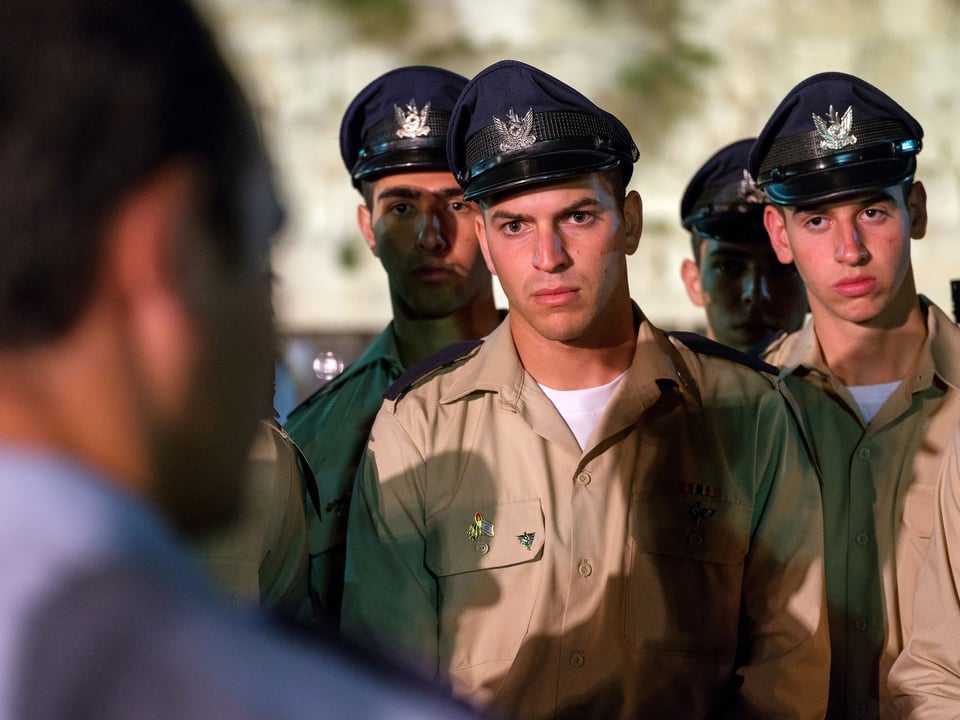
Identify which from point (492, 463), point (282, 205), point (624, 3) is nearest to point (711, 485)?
point (492, 463)

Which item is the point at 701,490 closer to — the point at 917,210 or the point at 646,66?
the point at 917,210

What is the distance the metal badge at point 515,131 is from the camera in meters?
2.46

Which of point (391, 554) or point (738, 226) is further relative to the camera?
point (738, 226)

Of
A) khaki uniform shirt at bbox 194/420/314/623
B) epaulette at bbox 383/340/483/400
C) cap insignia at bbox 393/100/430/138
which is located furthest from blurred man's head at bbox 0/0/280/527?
cap insignia at bbox 393/100/430/138

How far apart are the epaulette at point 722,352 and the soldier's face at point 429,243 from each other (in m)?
0.78

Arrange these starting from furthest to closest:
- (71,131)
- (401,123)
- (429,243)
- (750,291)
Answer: (750,291)
(401,123)
(429,243)
(71,131)

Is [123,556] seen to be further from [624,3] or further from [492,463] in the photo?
[624,3]

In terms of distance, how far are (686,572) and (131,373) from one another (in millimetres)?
1828

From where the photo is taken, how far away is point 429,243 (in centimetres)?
323

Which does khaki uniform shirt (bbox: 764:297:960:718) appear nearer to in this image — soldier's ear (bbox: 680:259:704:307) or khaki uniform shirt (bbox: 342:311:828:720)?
khaki uniform shirt (bbox: 342:311:828:720)

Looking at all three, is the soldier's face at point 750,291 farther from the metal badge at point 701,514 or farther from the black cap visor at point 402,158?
the metal badge at point 701,514

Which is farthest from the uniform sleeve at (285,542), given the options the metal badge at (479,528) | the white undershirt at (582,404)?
the white undershirt at (582,404)

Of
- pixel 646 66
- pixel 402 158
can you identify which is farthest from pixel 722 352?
pixel 646 66

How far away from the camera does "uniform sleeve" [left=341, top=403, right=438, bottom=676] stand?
2.29 metres
